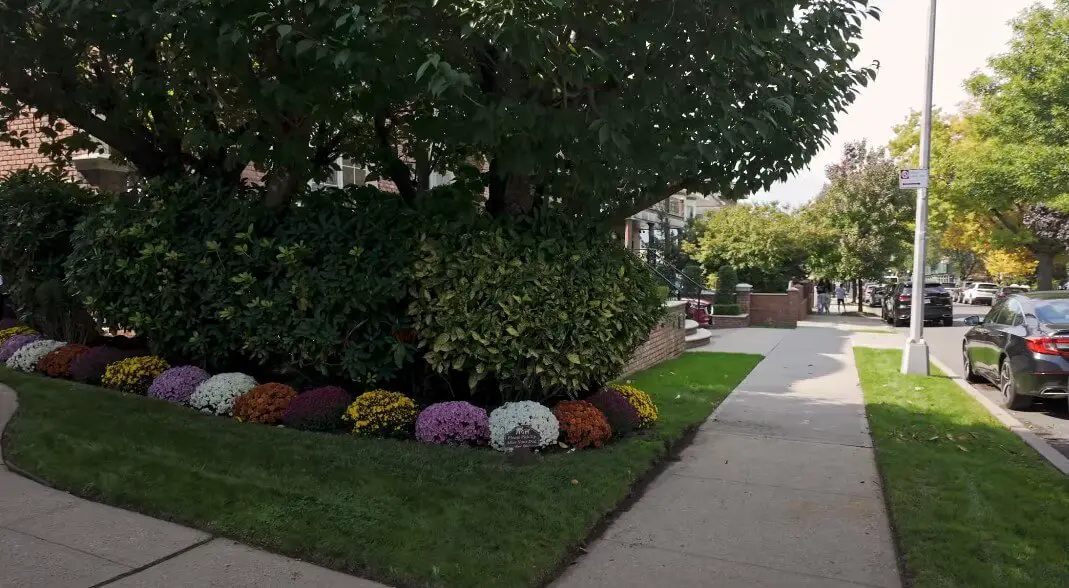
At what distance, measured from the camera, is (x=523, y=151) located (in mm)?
5527

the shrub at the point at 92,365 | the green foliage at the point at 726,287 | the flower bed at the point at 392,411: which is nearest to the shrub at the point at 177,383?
the flower bed at the point at 392,411

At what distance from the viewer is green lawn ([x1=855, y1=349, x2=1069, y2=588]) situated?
4207 mm

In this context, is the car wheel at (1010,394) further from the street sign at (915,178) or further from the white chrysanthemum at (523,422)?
the white chrysanthemum at (523,422)

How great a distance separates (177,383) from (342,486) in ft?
10.7

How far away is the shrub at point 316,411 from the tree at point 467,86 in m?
2.05

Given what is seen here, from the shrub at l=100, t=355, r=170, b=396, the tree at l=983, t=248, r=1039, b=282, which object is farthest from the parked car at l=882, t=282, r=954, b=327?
the shrub at l=100, t=355, r=170, b=396

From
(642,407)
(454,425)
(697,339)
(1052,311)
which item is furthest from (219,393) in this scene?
(697,339)

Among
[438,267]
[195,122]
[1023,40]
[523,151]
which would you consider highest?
[1023,40]

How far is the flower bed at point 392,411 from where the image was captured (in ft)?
20.7

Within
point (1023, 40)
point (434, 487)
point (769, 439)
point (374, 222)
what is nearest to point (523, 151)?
point (374, 222)

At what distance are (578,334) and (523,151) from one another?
1725 mm

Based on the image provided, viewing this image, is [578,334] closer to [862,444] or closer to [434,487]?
[434,487]

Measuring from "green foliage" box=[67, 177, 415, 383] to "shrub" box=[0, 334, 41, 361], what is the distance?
2.25 metres

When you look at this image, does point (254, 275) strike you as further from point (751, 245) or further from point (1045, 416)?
point (751, 245)
